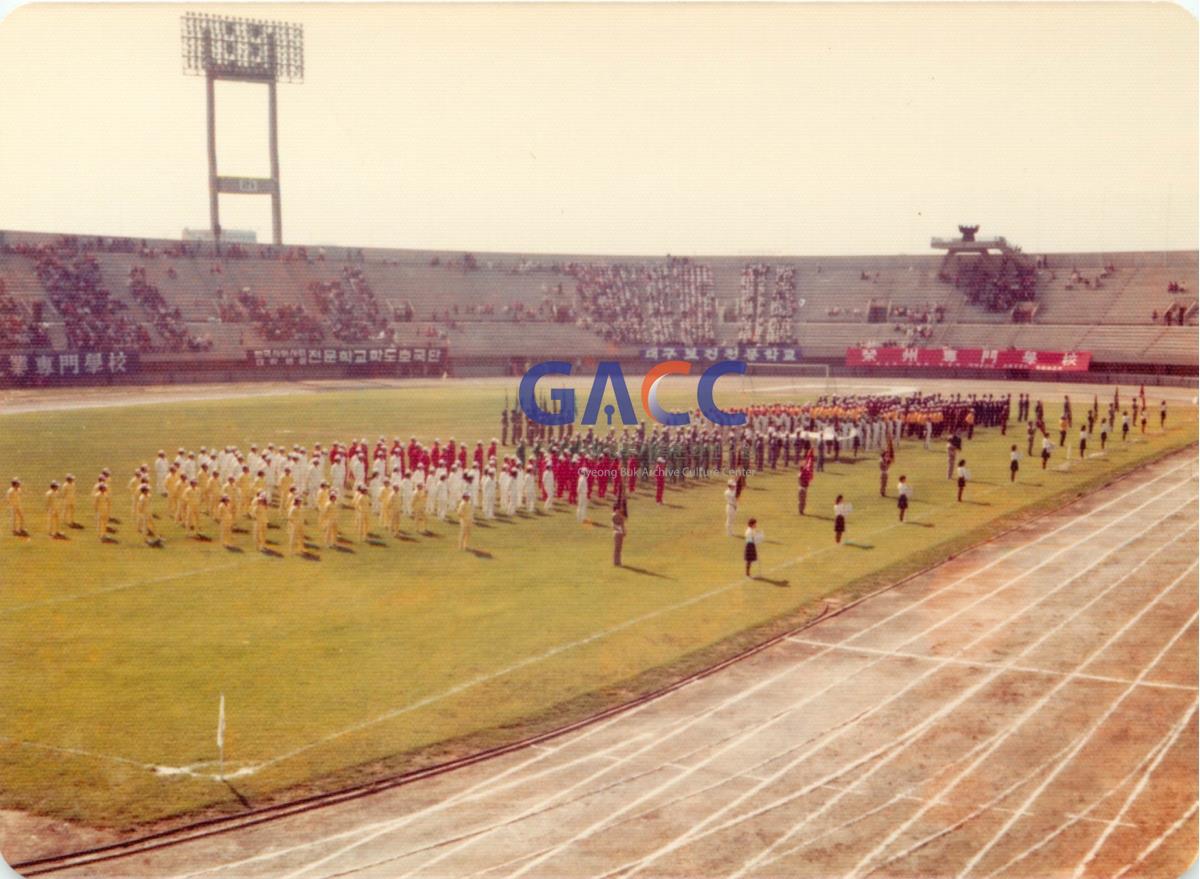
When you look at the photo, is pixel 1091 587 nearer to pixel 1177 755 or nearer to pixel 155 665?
pixel 1177 755

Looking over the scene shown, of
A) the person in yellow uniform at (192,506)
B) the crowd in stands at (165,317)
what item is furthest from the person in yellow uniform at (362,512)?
the crowd in stands at (165,317)

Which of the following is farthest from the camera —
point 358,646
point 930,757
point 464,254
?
point 464,254

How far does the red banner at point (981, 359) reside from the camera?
198 feet

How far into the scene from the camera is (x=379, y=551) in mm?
18531

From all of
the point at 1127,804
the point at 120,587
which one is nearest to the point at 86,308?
the point at 120,587

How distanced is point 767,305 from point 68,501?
174 feet

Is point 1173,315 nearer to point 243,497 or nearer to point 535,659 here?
point 243,497

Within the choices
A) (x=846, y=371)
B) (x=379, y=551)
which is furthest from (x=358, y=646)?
(x=846, y=371)

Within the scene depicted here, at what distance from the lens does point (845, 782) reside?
10.4 metres

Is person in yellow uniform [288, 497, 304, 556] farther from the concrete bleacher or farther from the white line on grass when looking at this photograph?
the concrete bleacher

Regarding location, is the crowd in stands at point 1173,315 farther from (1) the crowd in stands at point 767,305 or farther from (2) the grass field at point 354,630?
(2) the grass field at point 354,630

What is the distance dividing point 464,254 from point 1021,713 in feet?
186

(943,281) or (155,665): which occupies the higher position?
(943,281)

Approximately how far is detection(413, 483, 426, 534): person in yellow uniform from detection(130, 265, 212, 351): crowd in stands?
120 ft
